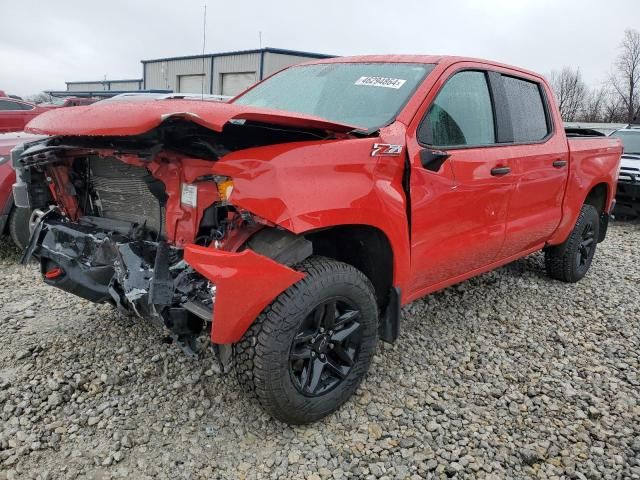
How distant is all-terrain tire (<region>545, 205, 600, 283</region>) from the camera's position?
456 centimetres

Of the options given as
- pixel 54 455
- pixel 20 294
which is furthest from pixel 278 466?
pixel 20 294

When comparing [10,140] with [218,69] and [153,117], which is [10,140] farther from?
[218,69]

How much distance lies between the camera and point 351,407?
265cm

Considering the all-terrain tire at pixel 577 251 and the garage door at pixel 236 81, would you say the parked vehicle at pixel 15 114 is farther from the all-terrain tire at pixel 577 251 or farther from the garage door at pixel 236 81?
the garage door at pixel 236 81

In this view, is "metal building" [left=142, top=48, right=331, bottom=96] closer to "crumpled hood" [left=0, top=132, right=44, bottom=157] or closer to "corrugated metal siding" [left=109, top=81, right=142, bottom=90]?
"corrugated metal siding" [left=109, top=81, right=142, bottom=90]

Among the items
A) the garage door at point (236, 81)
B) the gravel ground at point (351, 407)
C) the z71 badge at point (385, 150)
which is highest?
the garage door at point (236, 81)

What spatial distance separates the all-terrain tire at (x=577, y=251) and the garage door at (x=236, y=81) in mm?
21316

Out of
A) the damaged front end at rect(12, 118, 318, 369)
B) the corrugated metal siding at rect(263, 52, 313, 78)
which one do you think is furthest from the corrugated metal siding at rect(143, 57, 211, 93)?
the damaged front end at rect(12, 118, 318, 369)

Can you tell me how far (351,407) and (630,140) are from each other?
9.73 metres

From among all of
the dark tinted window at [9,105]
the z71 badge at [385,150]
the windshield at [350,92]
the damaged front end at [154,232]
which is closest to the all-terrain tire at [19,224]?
the damaged front end at [154,232]

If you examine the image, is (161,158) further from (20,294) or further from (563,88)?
(563,88)

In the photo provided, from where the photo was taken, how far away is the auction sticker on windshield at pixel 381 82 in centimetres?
288

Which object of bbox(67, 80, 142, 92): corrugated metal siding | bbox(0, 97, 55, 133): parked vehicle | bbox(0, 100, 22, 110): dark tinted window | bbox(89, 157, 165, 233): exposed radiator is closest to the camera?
bbox(89, 157, 165, 233): exposed radiator

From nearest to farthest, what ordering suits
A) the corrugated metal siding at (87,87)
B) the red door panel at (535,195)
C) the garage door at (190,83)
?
the red door panel at (535,195) → the garage door at (190,83) → the corrugated metal siding at (87,87)
